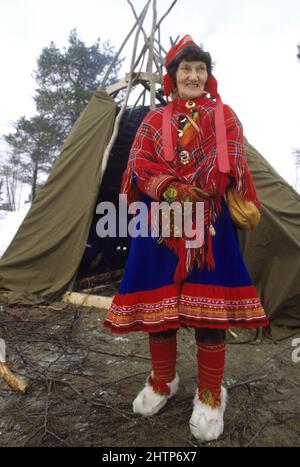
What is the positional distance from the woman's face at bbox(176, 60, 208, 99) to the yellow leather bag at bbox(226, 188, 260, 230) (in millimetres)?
506

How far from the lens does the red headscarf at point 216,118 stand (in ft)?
4.78

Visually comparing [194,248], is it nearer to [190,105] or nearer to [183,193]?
[183,193]

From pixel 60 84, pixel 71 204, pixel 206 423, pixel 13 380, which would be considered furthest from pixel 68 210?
pixel 60 84

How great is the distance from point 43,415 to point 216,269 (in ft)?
3.72

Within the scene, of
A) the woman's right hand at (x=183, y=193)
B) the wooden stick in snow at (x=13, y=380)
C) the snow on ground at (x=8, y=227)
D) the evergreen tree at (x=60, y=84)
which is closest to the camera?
the woman's right hand at (x=183, y=193)

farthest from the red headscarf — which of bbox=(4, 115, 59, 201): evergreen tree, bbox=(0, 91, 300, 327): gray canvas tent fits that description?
bbox=(4, 115, 59, 201): evergreen tree

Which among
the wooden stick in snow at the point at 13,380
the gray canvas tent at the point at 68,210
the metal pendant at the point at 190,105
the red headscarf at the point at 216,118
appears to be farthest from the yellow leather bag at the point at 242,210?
Result: the gray canvas tent at the point at 68,210

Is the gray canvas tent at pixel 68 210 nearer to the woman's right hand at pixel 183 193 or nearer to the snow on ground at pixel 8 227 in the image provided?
the woman's right hand at pixel 183 193

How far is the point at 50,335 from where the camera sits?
2828 millimetres

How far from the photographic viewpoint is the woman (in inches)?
58.4

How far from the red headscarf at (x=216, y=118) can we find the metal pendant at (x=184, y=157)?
0.05 meters

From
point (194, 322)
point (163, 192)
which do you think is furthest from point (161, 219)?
point (194, 322)

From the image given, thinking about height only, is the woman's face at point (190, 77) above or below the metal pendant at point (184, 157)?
above

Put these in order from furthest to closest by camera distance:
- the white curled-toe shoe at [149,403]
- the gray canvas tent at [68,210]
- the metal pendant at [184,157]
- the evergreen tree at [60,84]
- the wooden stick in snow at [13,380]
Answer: the evergreen tree at [60,84] < the gray canvas tent at [68,210] < the wooden stick in snow at [13,380] < the white curled-toe shoe at [149,403] < the metal pendant at [184,157]
